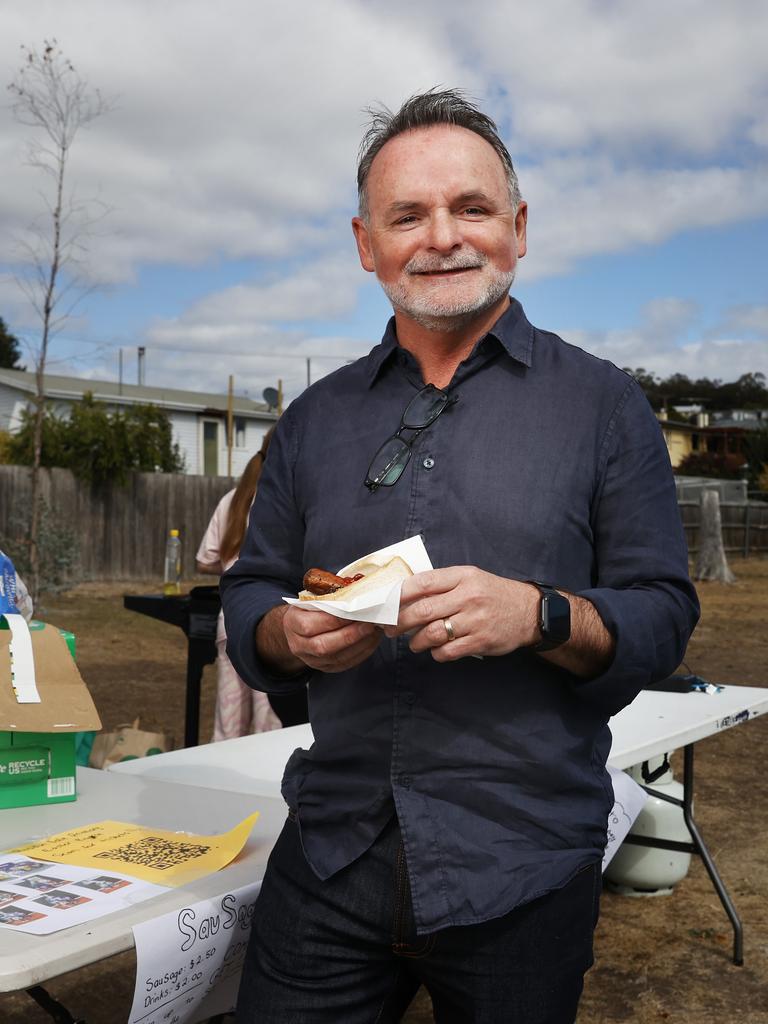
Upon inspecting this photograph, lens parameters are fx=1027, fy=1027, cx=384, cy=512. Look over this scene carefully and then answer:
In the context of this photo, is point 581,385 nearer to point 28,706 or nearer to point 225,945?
point 225,945

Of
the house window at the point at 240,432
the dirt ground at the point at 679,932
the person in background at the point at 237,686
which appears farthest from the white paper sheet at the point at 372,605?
the house window at the point at 240,432

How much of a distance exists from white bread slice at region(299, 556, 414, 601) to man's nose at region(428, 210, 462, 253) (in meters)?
0.56

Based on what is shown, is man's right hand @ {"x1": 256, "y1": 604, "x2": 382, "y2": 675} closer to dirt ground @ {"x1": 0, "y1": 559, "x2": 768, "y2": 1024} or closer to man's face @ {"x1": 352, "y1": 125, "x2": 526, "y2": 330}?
man's face @ {"x1": 352, "y1": 125, "x2": 526, "y2": 330}

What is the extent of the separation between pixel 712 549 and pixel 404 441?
2206 cm

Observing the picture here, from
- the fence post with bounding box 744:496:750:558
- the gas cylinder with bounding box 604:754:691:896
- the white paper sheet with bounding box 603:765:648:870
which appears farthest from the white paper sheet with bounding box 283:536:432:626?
the fence post with bounding box 744:496:750:558

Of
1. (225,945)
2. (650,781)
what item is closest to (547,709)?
(225,945)

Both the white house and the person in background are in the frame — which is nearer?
the person in background

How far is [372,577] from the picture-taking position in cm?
149

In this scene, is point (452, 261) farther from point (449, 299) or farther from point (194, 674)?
point (194, 674)

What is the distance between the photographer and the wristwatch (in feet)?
4.86

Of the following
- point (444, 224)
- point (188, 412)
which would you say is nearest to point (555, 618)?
point (444, 224)

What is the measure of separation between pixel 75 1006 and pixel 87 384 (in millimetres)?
36060

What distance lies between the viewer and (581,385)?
171 centimetres

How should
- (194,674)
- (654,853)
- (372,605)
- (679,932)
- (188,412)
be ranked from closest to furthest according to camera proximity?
(372,605) < (679,932) < (654,853) < (194,674) < (188,412)
